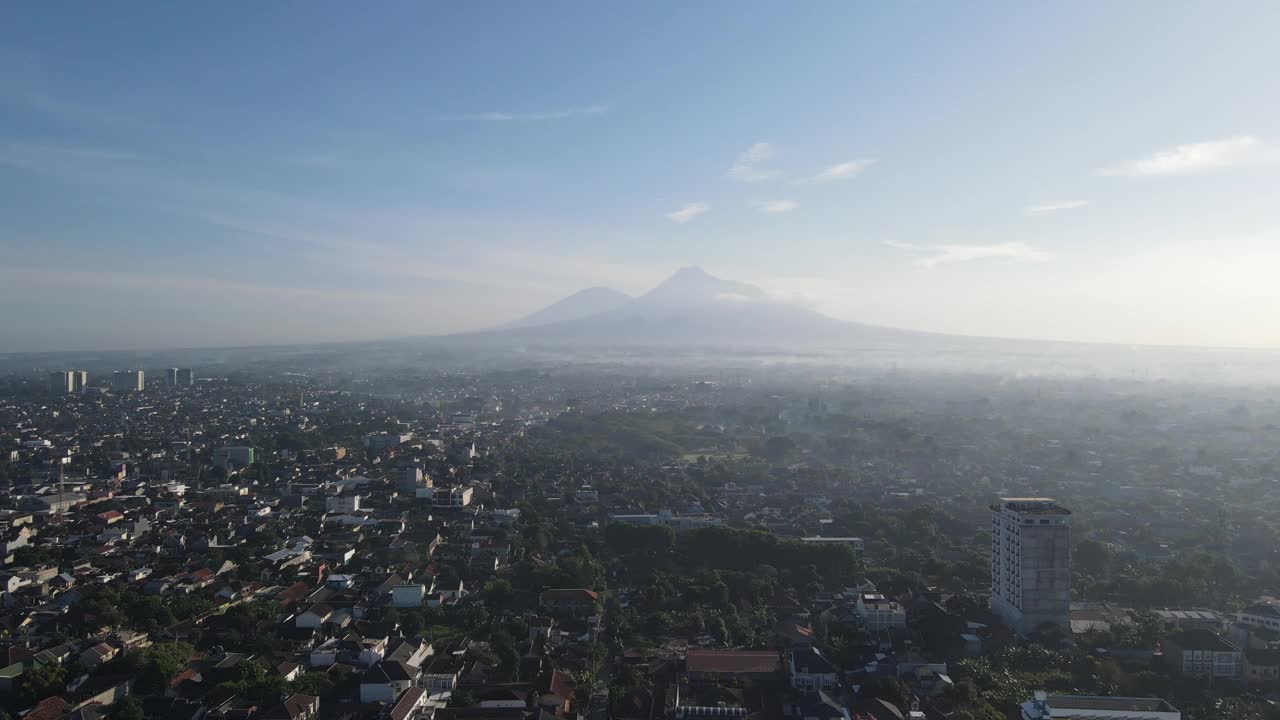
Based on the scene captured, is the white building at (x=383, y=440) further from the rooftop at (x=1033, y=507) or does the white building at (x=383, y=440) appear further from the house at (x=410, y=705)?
the rooftop at (x=1033, y=507)

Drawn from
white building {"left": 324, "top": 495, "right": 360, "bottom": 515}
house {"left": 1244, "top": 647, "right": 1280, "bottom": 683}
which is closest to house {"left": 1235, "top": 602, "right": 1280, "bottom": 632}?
house {"left": 1244, "top": 647, "right": 1280, "bottom": 683}

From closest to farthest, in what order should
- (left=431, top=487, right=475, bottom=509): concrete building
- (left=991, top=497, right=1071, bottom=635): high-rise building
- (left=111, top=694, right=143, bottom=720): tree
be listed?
(left=111, top=694, right=143, bottom=720): tree
(left=991, top=497, right=1071, bottom=635): high-rise building
(left=431, top=487, right=475, bottom=509): concrete building

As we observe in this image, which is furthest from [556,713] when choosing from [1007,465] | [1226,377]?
[1226,377]

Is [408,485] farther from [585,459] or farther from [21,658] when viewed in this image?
[21,658]

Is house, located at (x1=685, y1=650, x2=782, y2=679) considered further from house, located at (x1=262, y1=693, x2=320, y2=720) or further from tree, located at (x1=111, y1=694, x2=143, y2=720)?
tree, located at (x1=111, y1=694, x2=143, y2=720)

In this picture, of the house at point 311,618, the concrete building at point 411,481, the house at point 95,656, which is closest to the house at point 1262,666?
the house at point 311,618

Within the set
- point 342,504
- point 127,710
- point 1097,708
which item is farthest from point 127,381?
point 1097,708

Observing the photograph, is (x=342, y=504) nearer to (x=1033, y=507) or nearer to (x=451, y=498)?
(x=451, y=498)
